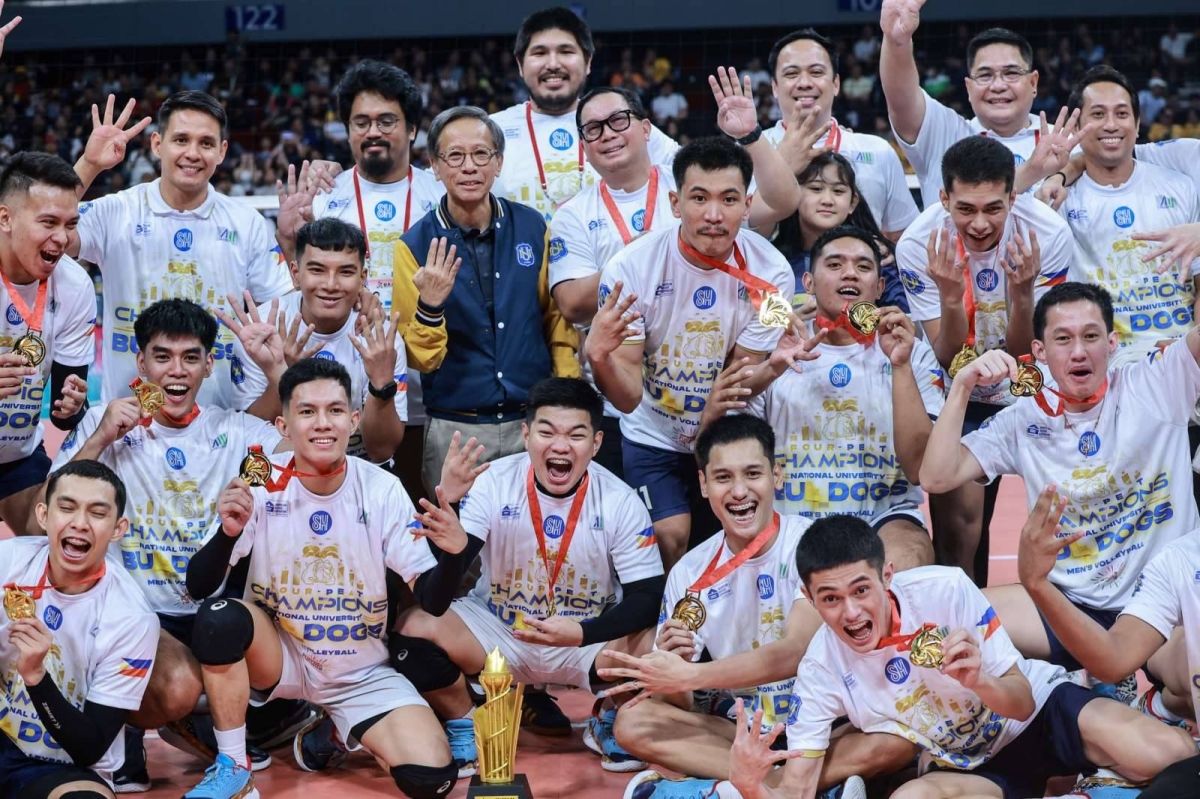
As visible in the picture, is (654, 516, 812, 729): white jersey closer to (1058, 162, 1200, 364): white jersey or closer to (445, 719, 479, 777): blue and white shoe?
(445, 719, 479, 777): blue and white shoe

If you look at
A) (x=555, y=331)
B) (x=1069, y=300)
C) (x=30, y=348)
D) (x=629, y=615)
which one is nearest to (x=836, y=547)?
(x=629, y=615)

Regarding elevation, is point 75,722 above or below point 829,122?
below

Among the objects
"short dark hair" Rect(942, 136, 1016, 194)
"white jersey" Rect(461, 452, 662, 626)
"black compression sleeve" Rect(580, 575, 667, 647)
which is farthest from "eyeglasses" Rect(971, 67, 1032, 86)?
"black compression sleeve" Rect(580, 575, 667, 647)

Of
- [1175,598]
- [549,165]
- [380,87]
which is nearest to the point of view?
[1175,598]

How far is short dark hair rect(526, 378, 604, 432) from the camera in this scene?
573 cm

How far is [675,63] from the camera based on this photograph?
76.2 feet

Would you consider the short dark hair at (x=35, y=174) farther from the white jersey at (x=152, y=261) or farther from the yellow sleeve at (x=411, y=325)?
the yellow sleeve at (x=411, y=325)

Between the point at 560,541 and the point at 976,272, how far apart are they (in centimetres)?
228

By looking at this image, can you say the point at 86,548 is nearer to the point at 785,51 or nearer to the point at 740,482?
the point at 740,482

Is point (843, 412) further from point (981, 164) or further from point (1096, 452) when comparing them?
point (981, 164)

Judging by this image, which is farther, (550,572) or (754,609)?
(550,572)

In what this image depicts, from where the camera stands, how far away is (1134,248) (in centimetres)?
652

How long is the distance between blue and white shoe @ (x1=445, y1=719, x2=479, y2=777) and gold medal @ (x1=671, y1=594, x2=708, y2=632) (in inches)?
39.9

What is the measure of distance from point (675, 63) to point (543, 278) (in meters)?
17.5
